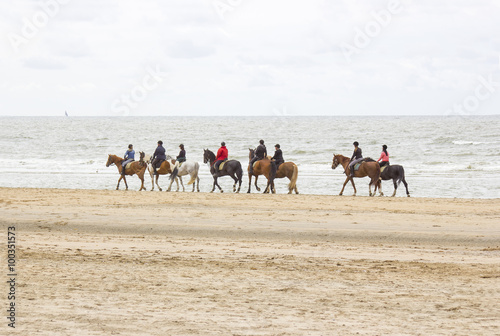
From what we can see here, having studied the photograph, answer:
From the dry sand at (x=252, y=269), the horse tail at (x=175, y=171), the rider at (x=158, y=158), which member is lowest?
the dry sand at (x=252, y=269)

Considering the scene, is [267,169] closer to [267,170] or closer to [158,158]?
[267,170]

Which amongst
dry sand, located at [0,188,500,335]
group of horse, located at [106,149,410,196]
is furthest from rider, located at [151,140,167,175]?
dry sand, located at [0,188,500,335]

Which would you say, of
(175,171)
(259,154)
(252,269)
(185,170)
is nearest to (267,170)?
(259,154)

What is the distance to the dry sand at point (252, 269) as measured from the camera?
23.7 feet

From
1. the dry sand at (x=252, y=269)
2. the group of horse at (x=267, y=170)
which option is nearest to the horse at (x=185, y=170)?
the group of horse at (x=267, y=170)

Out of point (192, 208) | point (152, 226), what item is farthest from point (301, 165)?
point (152, 226)

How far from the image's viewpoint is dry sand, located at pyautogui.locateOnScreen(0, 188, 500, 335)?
7.21 metres

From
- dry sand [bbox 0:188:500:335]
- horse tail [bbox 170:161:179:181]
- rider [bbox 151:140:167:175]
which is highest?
rider [bbox 151:140:167:175]

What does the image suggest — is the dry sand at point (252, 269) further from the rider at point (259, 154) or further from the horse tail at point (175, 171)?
the horse tail at point (175, 171)

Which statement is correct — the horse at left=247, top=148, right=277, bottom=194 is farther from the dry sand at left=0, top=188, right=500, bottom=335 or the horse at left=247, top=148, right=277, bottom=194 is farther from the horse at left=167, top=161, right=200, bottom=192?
the dry sand at left=0, top=188, right=500, bottom=335

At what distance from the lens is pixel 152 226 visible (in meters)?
14.4

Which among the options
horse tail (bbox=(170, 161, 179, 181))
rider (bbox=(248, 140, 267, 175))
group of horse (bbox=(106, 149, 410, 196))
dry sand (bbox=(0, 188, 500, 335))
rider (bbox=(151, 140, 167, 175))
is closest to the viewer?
dry sand (bbox=(0, 188, 500, 335))

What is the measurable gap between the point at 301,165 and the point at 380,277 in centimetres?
3076

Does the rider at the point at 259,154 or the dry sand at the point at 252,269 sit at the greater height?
the rider at the point at 259,154
